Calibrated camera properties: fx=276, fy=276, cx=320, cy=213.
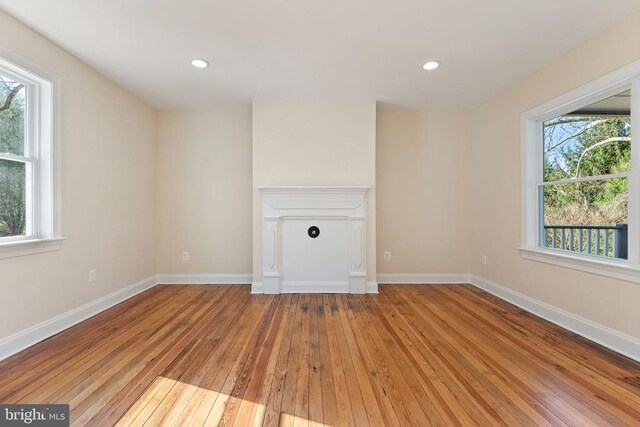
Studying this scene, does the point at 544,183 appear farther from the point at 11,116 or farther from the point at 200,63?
the point at 11,116

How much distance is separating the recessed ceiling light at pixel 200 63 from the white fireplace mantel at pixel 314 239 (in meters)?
1.41

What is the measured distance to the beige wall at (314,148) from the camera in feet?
11.5

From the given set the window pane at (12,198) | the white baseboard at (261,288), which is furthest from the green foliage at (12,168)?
the white baseboard at (261,288)

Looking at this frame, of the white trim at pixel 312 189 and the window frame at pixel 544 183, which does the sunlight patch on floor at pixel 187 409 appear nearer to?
the white trim at pixel 312 189

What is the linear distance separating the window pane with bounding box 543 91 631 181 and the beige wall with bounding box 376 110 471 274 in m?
1.18

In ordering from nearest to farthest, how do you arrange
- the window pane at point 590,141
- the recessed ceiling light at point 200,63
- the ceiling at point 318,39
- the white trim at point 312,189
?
the ceiling at point 318,39, the window pane at point 590,141, the recessed ceiling light at point 200,63, the white trim at point 312,189

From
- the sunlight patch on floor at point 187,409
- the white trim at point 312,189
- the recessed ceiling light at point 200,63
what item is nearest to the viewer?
the sunlight patch on floor at point 187,409

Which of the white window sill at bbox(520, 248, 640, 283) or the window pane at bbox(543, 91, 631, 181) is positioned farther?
the window pane at bbox(543, 91, 631, 181)

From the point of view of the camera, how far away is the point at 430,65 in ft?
8.71

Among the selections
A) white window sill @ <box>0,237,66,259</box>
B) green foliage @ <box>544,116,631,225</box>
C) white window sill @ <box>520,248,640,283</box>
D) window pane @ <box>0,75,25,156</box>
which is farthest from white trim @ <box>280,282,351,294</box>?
window pane @ <box>0,75,25,156</box>

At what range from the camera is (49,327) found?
2.22 metres

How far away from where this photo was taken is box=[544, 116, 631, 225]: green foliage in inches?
85.3

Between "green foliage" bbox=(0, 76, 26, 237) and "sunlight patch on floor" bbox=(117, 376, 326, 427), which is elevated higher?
"green foliage" bbox=(0, 76, 26, 237)

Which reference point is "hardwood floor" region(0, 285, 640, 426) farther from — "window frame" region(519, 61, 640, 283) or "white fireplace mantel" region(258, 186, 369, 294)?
"white fireplace mantel" region(258, 186, 369, 294)
